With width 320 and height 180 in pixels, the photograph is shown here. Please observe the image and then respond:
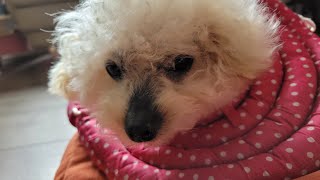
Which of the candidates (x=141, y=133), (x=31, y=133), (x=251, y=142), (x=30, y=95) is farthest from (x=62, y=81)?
(x=30, y=95)

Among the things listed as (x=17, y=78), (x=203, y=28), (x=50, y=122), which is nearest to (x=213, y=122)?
(x=203, y=28)

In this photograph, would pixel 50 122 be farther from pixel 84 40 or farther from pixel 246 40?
pixel 246 40

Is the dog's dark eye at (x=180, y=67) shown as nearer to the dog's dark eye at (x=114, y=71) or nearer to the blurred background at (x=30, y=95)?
the dog's dark eye at (x=114, y=71)

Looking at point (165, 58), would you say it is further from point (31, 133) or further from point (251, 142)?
point (31, 133)

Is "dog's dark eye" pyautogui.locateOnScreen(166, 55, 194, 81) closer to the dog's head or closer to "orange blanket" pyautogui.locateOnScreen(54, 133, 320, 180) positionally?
the dog's head

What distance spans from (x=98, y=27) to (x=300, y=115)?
1.57 feet

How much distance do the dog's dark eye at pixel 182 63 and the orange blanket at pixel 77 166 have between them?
34 centimetres

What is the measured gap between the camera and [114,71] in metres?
0.89

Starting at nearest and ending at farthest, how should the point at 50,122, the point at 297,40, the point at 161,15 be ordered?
the point at 161,15 → the point at 297,40 → the point at 50,122

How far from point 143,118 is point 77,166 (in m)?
0.35

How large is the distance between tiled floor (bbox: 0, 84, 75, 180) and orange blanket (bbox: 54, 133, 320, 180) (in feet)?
1.02

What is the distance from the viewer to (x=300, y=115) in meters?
0.93

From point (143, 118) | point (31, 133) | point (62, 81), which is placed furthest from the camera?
point (31, 133)

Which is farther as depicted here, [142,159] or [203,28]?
[142,159]
